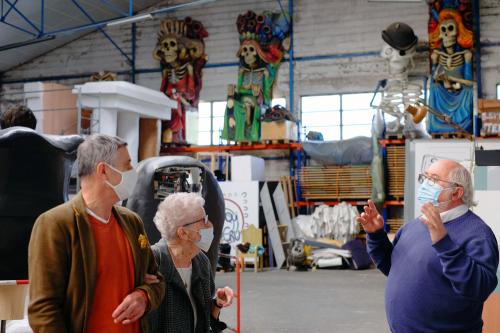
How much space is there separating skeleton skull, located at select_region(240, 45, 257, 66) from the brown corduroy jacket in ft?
47.2

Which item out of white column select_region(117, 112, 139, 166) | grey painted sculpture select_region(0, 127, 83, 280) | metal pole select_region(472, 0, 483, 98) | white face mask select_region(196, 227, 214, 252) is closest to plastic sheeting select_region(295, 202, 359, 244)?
metal pole select_region(472, 0, 483, 98)

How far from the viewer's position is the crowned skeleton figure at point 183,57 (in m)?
17.1

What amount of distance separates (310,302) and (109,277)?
22.9ft

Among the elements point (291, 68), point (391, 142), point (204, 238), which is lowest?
point (204, 238)

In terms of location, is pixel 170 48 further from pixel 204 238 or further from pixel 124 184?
pixel 124 184

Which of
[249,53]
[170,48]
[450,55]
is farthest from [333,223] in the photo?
[170,48]

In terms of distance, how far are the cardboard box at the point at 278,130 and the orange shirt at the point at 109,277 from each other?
41.7 ft

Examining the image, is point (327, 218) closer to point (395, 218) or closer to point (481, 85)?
point (395, 218)

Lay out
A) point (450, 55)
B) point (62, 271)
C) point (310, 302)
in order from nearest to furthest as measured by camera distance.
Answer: point (62, 271), point (310, 302), point (450, 55)

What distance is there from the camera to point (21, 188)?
13.5 ft

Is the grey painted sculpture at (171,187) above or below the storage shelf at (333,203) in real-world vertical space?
above

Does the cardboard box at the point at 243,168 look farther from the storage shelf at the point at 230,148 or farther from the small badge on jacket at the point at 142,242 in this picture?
the small badge on jacket at the point at 142,242

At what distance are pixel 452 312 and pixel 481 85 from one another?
41.8ft

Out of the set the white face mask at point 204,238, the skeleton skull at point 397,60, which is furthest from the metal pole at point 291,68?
the white face mask at point 204,238
